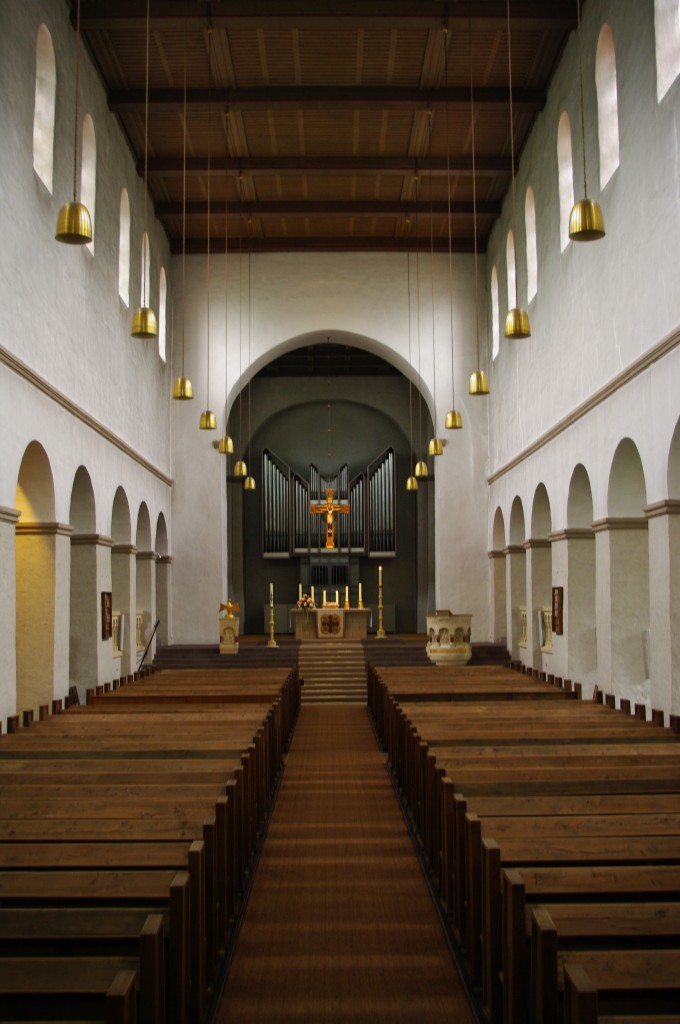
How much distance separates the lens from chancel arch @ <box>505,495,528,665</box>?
2212 cm

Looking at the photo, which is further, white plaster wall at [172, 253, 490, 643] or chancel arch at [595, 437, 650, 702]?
white plaster wall at [172, 253, 490, 643]

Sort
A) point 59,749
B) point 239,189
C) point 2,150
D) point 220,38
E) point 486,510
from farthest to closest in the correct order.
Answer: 1. point 486,510
2. point 239,189
3. point 220,38
4. point 2,150
5. point 59,749

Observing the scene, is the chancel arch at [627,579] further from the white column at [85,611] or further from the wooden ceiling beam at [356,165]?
the wooden ceiling beam at [356,165]

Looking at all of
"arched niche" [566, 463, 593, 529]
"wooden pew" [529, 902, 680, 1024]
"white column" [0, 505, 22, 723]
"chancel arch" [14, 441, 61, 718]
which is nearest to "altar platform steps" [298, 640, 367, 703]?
"arched niche" [566, 463, 593, 529]

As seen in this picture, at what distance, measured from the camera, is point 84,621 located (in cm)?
1669

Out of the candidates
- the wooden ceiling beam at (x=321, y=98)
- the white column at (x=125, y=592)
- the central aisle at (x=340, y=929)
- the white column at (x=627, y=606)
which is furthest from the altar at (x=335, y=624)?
the central aisle at (x=340, y=929)

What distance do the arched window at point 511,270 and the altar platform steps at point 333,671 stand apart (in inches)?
333

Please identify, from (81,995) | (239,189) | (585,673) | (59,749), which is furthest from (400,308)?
(81,995)

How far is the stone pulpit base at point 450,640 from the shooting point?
20781 millimetres

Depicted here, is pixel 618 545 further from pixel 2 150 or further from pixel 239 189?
pixel 239 189

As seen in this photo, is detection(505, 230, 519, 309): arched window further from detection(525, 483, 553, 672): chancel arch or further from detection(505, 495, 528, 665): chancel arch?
detection(525, 483, 553, 672): chancel arch

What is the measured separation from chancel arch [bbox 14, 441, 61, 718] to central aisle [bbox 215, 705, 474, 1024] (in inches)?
202

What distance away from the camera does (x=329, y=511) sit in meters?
30.1

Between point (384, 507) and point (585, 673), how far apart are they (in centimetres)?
1640
